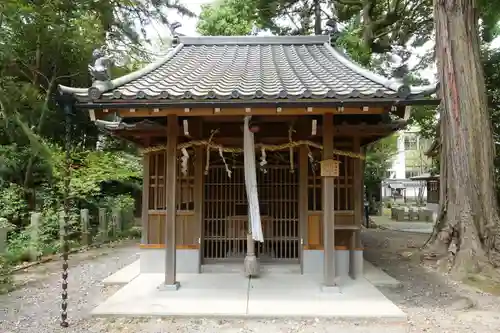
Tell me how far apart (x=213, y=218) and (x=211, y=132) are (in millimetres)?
1819

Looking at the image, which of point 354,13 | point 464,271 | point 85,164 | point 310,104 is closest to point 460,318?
point 464,271

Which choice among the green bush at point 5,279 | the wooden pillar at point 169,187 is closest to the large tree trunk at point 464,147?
the wooden pillar at point 169,187

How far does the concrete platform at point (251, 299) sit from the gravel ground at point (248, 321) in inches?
6.7

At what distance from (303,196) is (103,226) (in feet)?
28.8

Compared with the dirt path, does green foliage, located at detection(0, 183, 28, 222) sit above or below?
above

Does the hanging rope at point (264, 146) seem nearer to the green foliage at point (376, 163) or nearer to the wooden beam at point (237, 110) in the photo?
the wooden beam at point (237, 110)

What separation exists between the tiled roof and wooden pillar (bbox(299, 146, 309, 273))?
158cm

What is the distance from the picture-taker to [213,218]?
791 centimetres

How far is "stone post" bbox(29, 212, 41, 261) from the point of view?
952cm

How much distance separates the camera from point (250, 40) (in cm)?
1062

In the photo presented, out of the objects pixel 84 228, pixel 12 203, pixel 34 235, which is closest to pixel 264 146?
pixel 34 235

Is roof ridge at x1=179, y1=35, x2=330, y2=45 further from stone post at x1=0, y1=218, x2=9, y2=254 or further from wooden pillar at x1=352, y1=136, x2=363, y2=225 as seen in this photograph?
stone post at x1=0, y1=218, x2=9, y2=254

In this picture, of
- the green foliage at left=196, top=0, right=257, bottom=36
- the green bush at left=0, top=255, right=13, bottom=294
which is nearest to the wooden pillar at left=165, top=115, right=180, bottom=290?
the green bush at left=0, top=255, right=13, bottom=294

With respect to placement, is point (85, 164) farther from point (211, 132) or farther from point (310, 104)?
point (310, 104)
